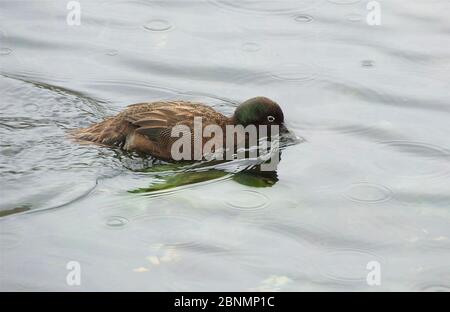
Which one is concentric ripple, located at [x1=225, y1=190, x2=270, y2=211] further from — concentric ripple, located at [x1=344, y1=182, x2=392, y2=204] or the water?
concentric ripple, located at [x1=344, y1=182, x2=392, y2=204]

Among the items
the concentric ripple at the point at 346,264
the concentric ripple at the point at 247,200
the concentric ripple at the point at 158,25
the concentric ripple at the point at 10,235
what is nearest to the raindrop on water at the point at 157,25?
the concentric ripple at the point at 158,25

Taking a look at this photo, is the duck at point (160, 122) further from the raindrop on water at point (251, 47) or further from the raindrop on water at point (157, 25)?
the raindrop on water at point (157, 25)

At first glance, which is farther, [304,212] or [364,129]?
[364,129]

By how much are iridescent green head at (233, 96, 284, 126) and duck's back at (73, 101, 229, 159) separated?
19 cm

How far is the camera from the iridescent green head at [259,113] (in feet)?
34.8

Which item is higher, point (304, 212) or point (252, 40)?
point (252, 40)

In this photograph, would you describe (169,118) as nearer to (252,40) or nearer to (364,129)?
(364,129)

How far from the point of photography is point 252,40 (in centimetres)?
1291

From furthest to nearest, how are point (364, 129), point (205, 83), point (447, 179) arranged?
point (205, 83), point (364, 129), point (447, 179)

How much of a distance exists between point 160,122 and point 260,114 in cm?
106

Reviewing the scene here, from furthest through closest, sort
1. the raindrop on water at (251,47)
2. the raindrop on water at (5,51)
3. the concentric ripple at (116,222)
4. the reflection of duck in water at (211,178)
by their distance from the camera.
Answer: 1. the raindrop on water at (251,47)
2. the raindrop on water at (5,51)
3. the reflection of duck in water at (211,178)
4. the concentric ripple at (116,222)
